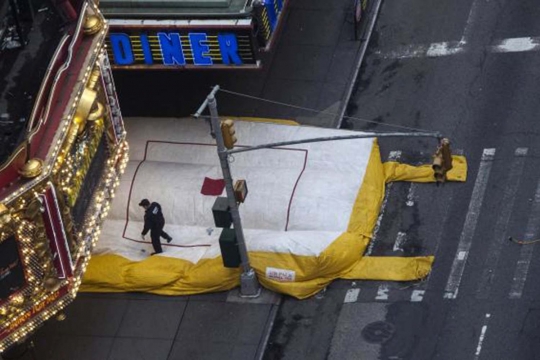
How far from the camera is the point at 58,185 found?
23.5m

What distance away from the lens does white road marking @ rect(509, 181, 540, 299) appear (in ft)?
89.5

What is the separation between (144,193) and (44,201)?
678 centimetres

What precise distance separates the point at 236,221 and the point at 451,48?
29.0 ft

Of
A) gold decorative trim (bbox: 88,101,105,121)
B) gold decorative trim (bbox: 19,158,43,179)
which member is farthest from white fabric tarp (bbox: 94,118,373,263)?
gold decorative trim (bbox: 19,158,43,179)

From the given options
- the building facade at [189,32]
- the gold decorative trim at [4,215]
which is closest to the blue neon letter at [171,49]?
the building facade at [189,32]

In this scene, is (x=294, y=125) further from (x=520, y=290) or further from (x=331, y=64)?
(x=520, y=290)

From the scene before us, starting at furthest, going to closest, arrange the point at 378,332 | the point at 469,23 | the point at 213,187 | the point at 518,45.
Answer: the point at 469,23, the point at 518,45, the point at 213,187, the point at 378,332

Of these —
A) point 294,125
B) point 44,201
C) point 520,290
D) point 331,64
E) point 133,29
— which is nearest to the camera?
point 44,201

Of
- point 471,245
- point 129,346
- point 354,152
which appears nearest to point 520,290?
point 471,245

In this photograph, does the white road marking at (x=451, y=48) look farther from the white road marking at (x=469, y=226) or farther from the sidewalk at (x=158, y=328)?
the sidewalk at (x=158, y=328)

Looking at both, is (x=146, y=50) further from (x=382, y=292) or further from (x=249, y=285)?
(x=382, y=292)

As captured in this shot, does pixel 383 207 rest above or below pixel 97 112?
below

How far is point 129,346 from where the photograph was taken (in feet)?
91.5

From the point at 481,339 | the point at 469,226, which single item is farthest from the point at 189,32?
the point at 481,339
